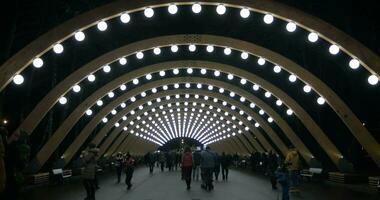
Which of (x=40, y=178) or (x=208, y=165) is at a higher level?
(x=208, y=165)

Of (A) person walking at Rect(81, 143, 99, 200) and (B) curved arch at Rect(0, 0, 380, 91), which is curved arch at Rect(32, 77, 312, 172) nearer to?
(B) curved arch at Rect(0, 0, 380, 91)

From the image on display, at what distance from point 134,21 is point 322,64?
456 inches

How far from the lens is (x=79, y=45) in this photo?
23641mm

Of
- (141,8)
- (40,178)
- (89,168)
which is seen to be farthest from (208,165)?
(40,178)

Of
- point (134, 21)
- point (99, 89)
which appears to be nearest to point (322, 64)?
point (134, 21)

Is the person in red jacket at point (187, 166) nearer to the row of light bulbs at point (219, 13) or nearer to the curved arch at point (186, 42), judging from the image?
the curved arch at point (186, 42)

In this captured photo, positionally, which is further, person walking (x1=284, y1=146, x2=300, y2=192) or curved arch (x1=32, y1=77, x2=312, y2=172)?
curved arch (x1=32, y1=77, x2=312, y2=172)

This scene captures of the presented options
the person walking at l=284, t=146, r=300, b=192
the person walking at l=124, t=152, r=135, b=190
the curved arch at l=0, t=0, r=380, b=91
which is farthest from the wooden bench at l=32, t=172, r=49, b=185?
the person walking at l=284, t=146, r=300, b=192

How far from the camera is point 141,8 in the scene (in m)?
17.6

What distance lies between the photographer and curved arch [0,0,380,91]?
17.5 metres

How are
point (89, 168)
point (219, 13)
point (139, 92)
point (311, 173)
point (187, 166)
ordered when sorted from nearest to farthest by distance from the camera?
point (89, 168), point (219, 13), point (187, 166), point (311, 173), point (139, 92)

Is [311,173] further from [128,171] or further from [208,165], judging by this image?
[128,171]

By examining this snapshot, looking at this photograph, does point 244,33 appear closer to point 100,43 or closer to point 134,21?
point 134,21

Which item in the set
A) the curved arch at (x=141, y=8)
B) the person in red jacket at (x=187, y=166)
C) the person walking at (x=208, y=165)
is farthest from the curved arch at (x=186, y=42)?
the person walking at (x=208, y=165)
